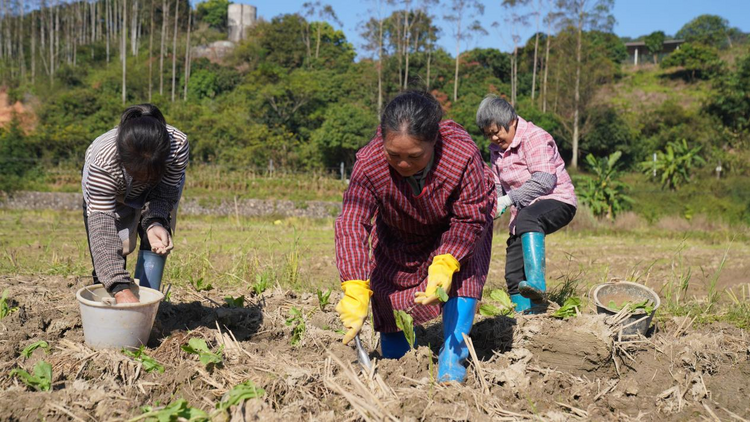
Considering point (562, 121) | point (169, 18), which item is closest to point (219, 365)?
point (562, 121)

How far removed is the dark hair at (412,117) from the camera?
2357 mm

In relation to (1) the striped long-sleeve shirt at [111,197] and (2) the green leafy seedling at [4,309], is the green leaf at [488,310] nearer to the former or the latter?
(1) the striped long-sleeve shirt at [111,197]

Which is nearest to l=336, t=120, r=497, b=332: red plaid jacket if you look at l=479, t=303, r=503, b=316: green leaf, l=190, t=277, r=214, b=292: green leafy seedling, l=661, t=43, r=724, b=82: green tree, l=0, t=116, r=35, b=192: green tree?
l=479, t=303, r=503, b=316: green leaf

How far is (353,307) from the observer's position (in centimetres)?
250

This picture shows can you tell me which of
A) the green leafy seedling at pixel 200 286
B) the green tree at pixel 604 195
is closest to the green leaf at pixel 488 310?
the green leafy seedling at pixel 200 286

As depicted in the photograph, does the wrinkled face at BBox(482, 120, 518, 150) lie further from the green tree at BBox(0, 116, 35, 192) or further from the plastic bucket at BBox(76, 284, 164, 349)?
the green tree at BBox(0, 116, 35, 192)

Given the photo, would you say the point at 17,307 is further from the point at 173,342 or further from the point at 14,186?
the point at 14,186

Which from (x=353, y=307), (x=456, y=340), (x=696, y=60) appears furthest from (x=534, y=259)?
(x=696, y=60)

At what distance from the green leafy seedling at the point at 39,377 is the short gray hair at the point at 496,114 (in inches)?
107

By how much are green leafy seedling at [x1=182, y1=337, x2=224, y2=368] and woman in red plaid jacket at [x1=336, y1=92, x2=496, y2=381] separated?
650 millimetres

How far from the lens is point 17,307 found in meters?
3.79

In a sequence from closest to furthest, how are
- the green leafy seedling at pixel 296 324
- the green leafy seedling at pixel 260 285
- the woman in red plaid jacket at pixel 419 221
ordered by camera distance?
the woman in red plaid jacket at pixel 419 221 → the green leafy seedling at pixel 296 324 → the green leafy seedling at pixel 260 285

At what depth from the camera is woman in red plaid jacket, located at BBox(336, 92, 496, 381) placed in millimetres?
2444

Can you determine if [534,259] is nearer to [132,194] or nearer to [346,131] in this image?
[132,194]
